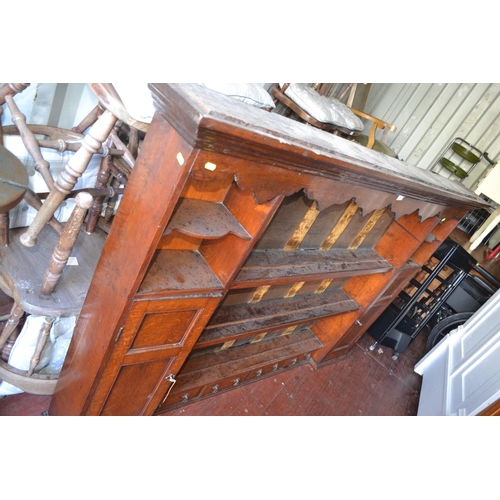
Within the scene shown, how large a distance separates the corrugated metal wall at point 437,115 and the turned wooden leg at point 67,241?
5.09 m

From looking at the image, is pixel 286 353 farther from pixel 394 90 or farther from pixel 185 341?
pixel 394 90

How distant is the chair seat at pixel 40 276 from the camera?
4.87ft

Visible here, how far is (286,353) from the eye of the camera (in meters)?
2.72

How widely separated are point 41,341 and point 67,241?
523 millimetres

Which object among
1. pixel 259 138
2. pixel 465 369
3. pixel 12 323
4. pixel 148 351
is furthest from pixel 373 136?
pixel 12 323

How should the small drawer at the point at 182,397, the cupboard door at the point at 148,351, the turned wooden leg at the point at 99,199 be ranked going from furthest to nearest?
the small drawer at the point at 182,397 → the turned wooden leg at the point at 99,199 → the cupboard door at the point at 148,351

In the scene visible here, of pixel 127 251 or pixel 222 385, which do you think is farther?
pixel 222 385

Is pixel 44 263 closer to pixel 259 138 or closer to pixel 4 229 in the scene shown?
pixel 4 229

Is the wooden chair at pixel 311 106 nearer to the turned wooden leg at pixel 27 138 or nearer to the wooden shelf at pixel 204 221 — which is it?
the wooden shelf at pixel 204 221

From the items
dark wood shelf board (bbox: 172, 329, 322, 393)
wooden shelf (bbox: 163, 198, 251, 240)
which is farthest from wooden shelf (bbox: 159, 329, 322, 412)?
wooden shelf (bbox: 163, 198, 251, 240)

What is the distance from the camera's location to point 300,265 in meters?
1.97

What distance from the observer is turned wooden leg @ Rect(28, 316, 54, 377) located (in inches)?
62.1

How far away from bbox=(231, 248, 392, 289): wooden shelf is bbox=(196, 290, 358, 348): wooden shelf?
34cm

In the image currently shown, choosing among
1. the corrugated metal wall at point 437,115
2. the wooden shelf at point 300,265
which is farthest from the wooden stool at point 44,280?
the corrugated metal wall at point 437,115
